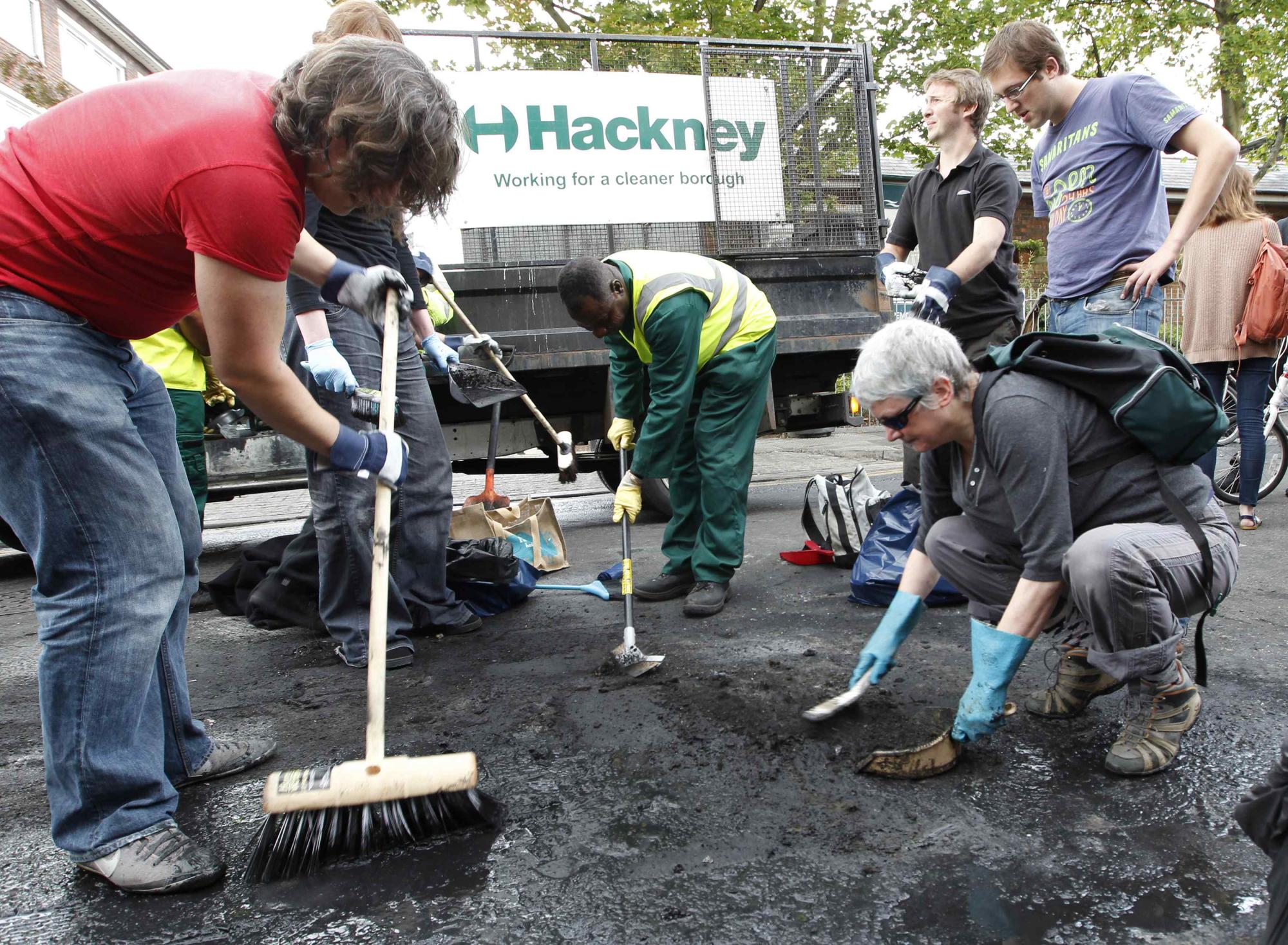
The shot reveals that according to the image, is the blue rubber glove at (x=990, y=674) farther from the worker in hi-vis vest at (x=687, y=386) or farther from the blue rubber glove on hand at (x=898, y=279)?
the blue rubber glove on hand at (x=898, y=279)

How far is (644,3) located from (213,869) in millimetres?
15830

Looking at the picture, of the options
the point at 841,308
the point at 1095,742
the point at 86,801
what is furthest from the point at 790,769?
the point at 841,308

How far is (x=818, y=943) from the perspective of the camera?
151 centimetres

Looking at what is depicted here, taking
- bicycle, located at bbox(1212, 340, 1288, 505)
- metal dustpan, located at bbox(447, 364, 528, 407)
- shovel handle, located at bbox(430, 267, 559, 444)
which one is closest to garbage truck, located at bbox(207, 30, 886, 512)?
shovel handle, located at bbox(430, 267, 559, 444)

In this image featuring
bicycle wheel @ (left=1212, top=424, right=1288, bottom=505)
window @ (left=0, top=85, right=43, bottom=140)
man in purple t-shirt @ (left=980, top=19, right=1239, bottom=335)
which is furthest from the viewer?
window @ (left=0, top=85, right=43, bottom=140)

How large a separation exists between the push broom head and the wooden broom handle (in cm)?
6

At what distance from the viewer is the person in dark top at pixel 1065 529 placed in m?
1.97

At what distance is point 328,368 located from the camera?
9.16 feet

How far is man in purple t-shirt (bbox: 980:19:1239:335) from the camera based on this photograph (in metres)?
2.91

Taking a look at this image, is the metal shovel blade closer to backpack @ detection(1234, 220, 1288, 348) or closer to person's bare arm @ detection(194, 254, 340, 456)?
person's bare arm @ detection(194, 254, 340, 456)

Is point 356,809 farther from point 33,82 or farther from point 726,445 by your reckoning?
point 33,82

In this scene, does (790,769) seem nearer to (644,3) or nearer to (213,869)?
(213,869)

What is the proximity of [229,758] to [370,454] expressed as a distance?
876mm

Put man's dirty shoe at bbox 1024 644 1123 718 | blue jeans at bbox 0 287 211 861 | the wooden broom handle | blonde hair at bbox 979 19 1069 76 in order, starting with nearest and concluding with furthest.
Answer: blue jeans at bbox 0 287 211 861, the wooden broom handle, man's dirty shoe at bbox 1024 644 1123 718, blonde hair at bbox 979 19 1069 76
